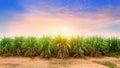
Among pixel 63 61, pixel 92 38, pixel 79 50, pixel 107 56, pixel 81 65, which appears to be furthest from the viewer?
pixel 92 38

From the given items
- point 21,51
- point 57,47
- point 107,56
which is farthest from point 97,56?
point 21,51

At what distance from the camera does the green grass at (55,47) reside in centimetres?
929

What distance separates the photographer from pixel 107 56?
992cm

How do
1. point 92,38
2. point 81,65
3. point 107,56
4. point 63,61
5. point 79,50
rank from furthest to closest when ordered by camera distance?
1. point 92,38
2. point 107,56
3. point 79,50
4. point 63,61
5. point 81,65

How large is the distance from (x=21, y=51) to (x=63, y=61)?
2.13 metres

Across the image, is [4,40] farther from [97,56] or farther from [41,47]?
[97,56]

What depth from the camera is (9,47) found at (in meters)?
9.78

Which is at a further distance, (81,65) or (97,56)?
(97,56)

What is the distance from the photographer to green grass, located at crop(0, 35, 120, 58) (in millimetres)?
9289

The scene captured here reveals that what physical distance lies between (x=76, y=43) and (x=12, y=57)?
2696 millimetres

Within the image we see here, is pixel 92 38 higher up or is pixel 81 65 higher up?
pixel 92 38

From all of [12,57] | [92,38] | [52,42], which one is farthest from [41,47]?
[92,38]

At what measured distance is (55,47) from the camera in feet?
30.7

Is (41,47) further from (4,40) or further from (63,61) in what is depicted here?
(4,40)
